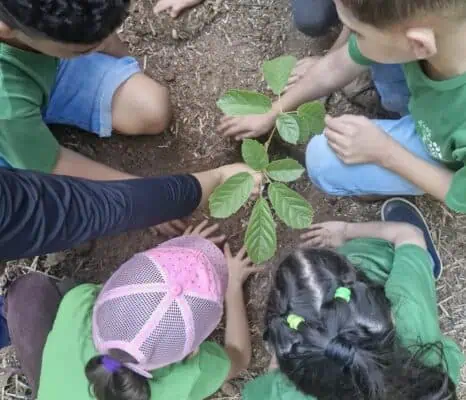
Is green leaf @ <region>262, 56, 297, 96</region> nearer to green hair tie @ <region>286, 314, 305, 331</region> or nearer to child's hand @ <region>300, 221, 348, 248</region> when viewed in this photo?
green hair tie @ <region>286, 314, 305, 331</region>

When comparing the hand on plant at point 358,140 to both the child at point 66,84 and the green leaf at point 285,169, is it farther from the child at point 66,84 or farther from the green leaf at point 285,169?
the child at point 66,84

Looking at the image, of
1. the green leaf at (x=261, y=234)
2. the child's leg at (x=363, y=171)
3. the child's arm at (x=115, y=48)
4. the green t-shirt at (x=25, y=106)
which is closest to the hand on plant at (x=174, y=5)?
the child's arm at (x=115, y=48)

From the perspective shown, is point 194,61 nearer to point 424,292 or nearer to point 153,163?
point 153,163

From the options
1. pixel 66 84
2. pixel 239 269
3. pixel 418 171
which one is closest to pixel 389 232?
pixel 418 171

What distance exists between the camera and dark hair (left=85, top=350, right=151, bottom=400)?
1.18 m

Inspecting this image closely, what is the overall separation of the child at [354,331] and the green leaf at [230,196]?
162 mm

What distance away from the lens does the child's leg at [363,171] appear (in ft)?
4.48

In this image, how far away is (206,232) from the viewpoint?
1.60 metres

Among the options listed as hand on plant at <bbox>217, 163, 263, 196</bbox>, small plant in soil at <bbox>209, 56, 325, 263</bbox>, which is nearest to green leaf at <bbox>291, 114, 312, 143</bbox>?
small plant in soil at <bbox>209, 56, 325, 263</bbox>

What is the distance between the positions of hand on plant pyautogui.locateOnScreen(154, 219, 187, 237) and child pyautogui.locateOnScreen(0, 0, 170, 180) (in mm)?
171

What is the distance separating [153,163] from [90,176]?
7.8 inches

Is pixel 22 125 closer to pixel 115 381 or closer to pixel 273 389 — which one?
pixel 115 381

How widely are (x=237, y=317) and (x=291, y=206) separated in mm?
494

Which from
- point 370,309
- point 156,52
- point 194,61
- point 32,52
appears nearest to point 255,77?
point 194,61
